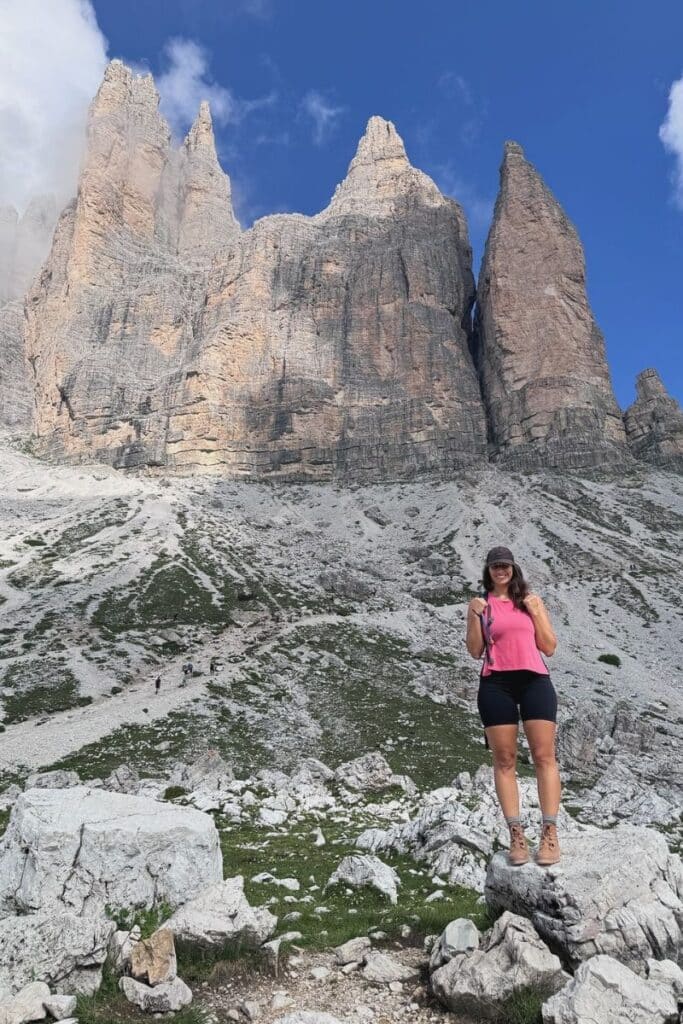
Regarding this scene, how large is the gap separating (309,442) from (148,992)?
333 ft

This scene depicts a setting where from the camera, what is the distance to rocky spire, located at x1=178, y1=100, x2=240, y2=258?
534 ft

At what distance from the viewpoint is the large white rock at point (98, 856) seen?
6.75m

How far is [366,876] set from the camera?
9.78m

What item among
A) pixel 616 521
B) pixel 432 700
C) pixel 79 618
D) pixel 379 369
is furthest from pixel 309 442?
pixel 432 700

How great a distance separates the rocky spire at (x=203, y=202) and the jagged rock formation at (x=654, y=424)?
111m

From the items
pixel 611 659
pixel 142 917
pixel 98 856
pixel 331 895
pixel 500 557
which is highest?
pixel 500 557

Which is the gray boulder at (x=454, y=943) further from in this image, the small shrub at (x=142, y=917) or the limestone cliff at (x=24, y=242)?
the limestone cliff at (x=24, y=242)

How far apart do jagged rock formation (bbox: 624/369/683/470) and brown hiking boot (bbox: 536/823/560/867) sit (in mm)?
108131

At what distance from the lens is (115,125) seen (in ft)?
470

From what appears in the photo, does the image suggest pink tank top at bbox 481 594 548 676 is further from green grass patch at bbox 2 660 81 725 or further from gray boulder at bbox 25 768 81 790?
green grass patch at bbox 2 660 81 725

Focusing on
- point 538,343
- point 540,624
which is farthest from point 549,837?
point 538,343

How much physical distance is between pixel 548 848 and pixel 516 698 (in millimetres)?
1612

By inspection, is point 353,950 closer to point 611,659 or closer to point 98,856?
point 98,856

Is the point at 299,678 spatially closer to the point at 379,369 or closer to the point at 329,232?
the point at 379,369
